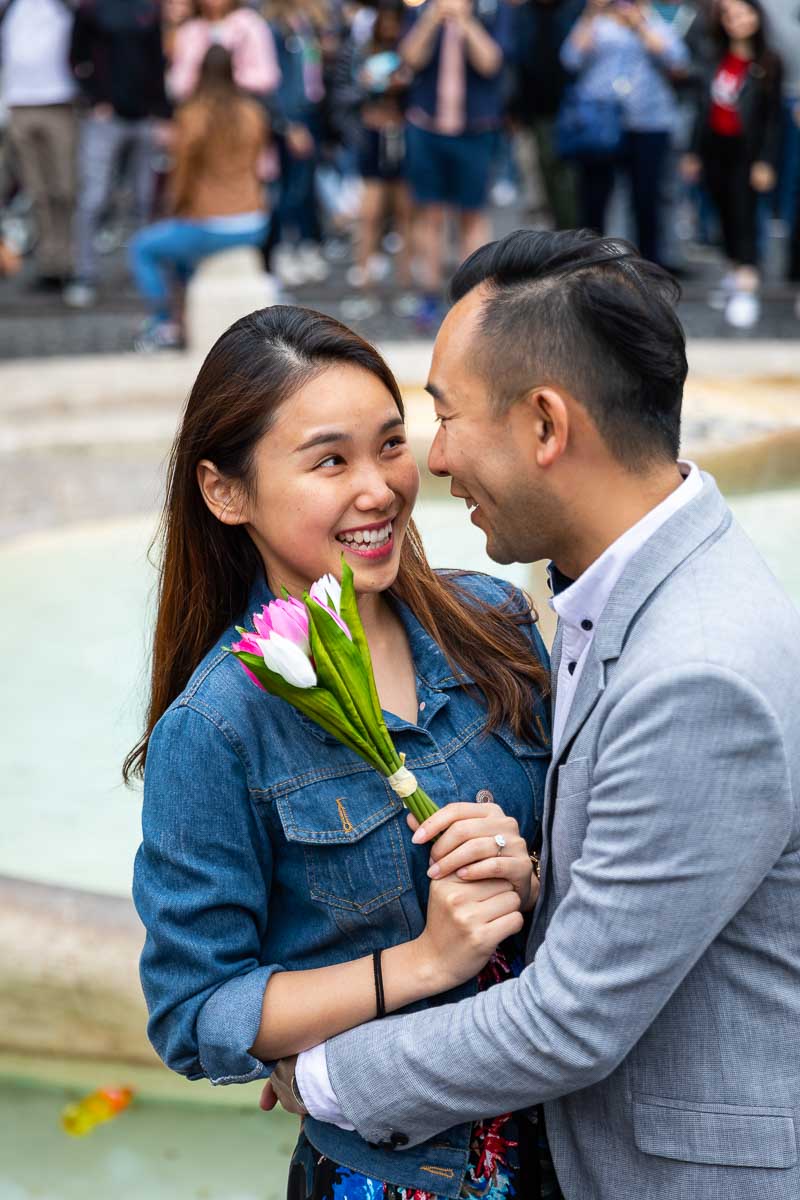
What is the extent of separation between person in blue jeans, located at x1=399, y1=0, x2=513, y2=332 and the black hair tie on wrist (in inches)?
302

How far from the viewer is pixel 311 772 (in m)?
1.75

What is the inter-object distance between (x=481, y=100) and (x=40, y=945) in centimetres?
690

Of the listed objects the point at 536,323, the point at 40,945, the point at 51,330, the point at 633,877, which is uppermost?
the point at 536,323

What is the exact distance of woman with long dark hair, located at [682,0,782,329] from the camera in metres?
8.76

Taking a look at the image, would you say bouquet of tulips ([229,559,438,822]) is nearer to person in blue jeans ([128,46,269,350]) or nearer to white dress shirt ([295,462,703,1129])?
white dress shirt ([295,462,703,1129])

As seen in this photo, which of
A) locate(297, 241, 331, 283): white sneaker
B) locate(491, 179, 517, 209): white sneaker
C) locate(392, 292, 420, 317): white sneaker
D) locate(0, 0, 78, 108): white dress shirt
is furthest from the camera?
locate(491, 179, 517, 209): white sneaker

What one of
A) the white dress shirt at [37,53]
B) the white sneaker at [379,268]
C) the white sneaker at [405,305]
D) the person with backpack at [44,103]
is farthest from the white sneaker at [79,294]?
the white sneaker at [405,305]

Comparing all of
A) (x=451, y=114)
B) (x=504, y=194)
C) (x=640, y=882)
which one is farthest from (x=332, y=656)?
(x=504, y=194)

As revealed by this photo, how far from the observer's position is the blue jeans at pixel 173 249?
822 cm

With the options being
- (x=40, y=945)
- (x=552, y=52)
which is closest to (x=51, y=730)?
(x=40, y=945)

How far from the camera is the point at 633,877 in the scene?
140 cm

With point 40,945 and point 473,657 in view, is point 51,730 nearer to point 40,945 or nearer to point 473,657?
point 40,945

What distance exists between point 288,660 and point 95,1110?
1.87 m

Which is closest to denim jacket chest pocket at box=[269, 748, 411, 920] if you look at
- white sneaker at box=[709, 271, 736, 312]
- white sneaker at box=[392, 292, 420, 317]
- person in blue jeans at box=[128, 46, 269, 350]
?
person in blue jeans at box=[128, 46, 269, 350]
